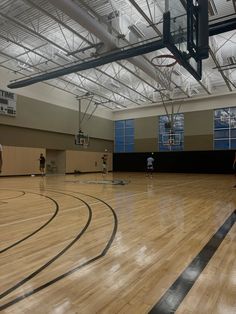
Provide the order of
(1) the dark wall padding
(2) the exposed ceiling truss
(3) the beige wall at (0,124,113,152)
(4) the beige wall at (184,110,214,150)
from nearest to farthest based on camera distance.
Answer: (2) the exposed ceiling truss → (3) the beige wall at (0,124,113,152) → (1) the dark wall padding → (4) the beige wall at (184,110,214,150)

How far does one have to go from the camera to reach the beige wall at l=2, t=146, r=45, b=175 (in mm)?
20281

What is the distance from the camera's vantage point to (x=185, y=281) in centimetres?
267

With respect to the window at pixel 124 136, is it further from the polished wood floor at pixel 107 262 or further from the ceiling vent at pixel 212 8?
the polished wood floor at pixel 107 262

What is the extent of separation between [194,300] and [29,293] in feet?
4.58

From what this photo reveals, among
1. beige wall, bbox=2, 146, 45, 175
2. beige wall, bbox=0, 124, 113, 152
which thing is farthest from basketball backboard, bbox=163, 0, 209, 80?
beige wall, bbox=2, 146, 45, 175

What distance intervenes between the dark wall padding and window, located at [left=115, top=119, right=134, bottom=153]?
0.65 meters

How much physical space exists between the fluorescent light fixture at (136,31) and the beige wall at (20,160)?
12.2 meters

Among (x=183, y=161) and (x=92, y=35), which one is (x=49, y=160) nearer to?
(x=183, y=161)

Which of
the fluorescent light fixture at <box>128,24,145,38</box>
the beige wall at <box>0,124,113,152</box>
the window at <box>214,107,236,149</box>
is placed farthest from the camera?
the window at <box>214,107,236,149</box>

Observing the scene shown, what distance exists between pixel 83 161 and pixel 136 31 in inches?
603

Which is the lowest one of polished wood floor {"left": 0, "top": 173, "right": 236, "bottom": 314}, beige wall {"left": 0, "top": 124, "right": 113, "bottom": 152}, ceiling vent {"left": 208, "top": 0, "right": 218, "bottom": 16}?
polished wood floor {"left": 0, "top": 173, "right": 236, "bottom": 314}

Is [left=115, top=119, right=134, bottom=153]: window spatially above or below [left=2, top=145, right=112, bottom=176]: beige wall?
above

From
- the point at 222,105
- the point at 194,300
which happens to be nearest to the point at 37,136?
the point at 222,105

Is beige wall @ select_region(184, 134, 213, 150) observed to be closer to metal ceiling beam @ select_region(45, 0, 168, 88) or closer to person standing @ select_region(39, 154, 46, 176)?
person standing @ select_region(39, 154, 46, 176)
